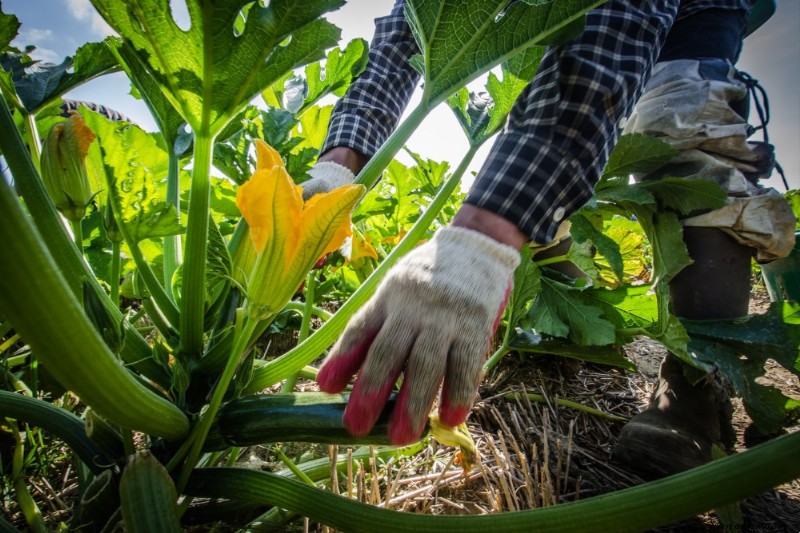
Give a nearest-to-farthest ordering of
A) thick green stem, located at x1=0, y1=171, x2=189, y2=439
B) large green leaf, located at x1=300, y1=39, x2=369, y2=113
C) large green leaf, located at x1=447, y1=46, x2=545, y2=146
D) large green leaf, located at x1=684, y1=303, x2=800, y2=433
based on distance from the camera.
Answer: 1. thick green stem, located at x1=0, y1=171, x2=189, y2=439
2. large green leaf, located at x1=447, y1=46, x2=545, y2=146
3. large green leaf, located at x1=300, y1=39, x2=369, y2=113
4. large green leaf, located at x1=684, y1=303, x2=800, y2=433

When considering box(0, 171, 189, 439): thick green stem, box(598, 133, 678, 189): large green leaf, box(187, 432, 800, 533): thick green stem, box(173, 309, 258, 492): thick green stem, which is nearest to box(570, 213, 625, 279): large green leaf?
box(598, 133, 678, 189): large green leaf

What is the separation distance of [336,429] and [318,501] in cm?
11

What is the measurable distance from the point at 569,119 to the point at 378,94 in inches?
34.3

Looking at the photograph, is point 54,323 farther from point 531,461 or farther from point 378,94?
point 378,94

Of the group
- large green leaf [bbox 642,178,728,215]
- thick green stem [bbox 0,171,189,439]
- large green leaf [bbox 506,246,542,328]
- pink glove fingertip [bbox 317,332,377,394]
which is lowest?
pink glove fingertip [bbox 317,332,377,394]

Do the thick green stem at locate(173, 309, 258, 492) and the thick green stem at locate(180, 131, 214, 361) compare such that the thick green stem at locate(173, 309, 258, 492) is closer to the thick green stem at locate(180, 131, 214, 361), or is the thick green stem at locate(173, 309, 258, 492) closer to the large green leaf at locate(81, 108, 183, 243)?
the thick green stem at locate(180, 131, 214, 361)

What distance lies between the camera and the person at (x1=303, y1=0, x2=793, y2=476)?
28.5 inches

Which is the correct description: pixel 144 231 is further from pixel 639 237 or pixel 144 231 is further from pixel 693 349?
pixel 639 237

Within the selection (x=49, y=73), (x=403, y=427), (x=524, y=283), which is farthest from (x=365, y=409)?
(x=49, y=73)

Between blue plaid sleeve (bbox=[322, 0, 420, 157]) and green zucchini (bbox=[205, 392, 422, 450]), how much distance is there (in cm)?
97

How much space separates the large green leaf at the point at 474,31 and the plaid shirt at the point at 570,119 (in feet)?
0.30

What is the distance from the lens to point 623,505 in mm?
582

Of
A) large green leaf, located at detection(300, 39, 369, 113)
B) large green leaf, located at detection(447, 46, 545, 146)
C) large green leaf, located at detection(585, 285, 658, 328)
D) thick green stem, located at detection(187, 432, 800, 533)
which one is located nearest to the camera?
thick green stem, located at detection(187, 432, 800, 533)

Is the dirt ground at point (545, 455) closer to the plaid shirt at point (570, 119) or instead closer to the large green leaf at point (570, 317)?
the large green leaf at point (570, 317)
